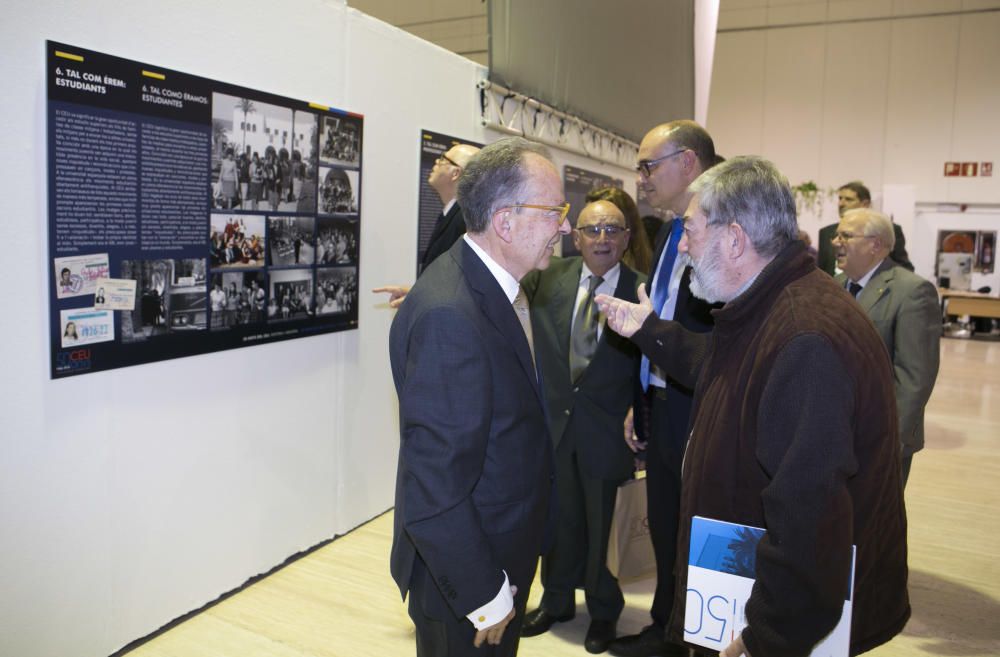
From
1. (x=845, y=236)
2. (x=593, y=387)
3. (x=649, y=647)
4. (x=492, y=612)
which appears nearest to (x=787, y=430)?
(x=492, y=612)

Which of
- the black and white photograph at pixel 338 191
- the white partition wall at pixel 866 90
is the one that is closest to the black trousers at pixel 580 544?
the black and white photograph at pixel 338 191

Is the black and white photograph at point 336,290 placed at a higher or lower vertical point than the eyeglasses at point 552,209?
lower

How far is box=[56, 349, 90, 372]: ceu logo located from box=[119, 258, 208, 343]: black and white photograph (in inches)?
6.4

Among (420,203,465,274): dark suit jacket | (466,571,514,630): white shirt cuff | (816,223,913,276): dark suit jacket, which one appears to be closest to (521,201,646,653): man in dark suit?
(420,203,465,274): dark suit jacket

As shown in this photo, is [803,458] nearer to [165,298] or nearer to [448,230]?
[448,230]

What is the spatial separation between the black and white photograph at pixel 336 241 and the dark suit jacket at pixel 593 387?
1.27 m

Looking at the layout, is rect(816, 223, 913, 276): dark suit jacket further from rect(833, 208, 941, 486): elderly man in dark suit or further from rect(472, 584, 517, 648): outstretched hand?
rect(472, 584, 517, 648): outstretched hand

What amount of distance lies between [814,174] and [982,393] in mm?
7332

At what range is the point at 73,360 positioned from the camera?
245 centimetres

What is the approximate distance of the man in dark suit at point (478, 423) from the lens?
147 cm

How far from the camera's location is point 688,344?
2400 mm

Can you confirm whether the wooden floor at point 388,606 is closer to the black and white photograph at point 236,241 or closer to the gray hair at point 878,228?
the black and white photograph at point 236,241

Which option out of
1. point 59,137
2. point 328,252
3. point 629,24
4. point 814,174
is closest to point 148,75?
point 59,137

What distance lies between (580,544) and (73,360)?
215 centimetres
